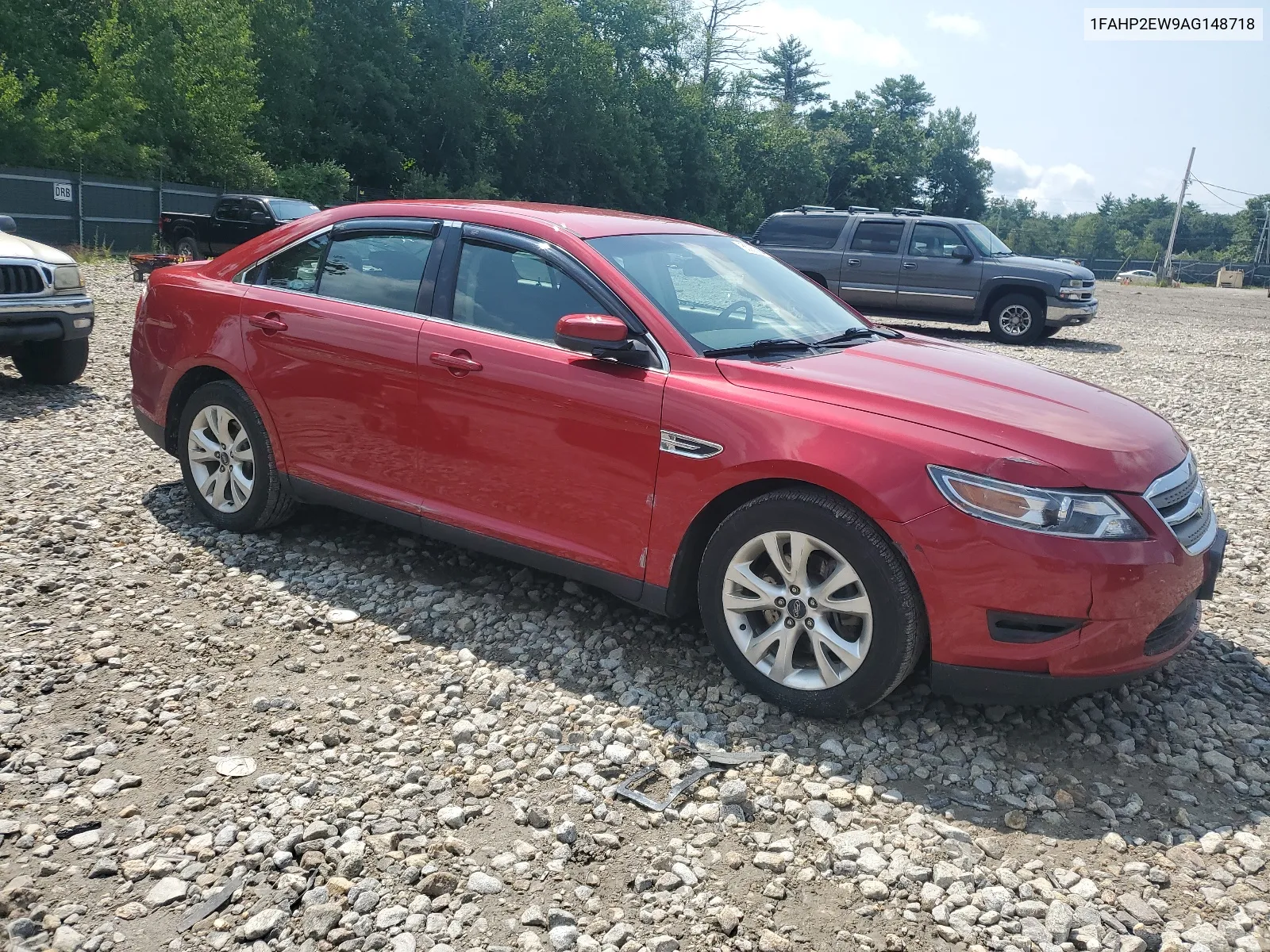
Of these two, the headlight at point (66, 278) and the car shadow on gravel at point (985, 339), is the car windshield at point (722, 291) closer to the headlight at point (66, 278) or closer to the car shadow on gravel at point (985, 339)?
the headlight at point (66, 278)

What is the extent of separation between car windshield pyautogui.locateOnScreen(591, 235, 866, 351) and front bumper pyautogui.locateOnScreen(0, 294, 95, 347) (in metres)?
5.54

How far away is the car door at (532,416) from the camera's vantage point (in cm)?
387

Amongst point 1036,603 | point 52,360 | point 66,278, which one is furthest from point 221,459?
point 52,360

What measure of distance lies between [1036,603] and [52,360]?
317 inches

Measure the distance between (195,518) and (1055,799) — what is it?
4337mm

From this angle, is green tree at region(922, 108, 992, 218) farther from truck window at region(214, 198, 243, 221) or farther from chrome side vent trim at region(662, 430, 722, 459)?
chrome side vent trim at region(662, 430, 722, 459)

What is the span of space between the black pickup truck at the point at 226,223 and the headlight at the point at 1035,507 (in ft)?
62.2

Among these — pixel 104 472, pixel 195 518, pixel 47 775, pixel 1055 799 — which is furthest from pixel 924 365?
pixel 104 472

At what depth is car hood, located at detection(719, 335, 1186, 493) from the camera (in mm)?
3346

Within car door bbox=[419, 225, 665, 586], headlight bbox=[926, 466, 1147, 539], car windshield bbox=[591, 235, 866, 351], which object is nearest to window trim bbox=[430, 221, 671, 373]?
car door bbox=[419, 225, 665, 586]

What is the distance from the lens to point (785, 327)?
436cm

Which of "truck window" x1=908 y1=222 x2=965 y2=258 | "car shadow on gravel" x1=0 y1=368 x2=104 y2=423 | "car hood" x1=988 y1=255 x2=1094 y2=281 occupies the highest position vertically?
"truck window" x1=908 y1=222 x2=965 y2=258

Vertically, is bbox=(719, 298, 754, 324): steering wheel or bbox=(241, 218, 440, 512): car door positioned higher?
bbox=(719, 298, 754, 324): steering wheel

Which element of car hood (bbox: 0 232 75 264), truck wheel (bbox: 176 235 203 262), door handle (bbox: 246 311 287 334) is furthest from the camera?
truck wheel (bbox: 176 235 203 262)
